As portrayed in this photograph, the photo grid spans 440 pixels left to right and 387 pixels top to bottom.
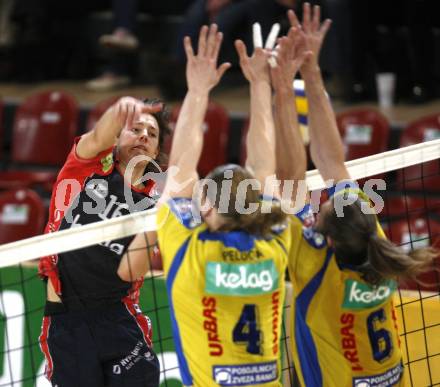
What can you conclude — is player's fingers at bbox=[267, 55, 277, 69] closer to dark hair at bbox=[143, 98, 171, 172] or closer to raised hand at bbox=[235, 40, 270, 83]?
raised hand at bbox=[235, 40, 270, 83]

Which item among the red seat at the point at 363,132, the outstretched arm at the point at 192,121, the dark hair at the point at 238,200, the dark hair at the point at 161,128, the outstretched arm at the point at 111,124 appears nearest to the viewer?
the dark hair at the point at 238,200

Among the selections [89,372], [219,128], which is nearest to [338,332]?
[89,372]

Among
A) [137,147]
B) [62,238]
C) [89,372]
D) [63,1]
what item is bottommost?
[89,372]

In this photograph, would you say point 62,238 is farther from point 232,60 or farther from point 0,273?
point 232,60

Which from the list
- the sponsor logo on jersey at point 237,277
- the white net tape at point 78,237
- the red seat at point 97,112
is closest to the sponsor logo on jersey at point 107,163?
the white net tape at point 78,237

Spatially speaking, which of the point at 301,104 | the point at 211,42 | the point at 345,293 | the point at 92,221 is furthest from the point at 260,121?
the point at 301,104

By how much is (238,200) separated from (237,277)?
0.28 meters

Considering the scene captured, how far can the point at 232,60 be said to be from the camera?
9.56m

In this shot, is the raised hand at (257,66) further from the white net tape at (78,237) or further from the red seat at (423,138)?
the red seat at (423,138)

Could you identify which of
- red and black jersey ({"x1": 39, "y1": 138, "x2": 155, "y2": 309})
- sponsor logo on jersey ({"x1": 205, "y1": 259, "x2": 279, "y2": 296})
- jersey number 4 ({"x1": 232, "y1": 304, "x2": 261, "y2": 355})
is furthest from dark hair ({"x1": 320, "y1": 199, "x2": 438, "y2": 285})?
red and black jersey ({"x1": 39, "y1": 138, "x2": 155, "y2": 309})

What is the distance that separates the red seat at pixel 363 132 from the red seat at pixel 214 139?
0.96 meters

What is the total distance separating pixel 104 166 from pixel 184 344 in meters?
1.12

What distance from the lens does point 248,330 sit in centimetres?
395

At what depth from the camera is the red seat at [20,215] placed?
784cm
